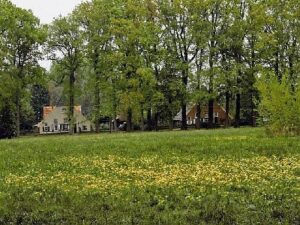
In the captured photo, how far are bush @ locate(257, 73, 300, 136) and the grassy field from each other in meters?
4.92

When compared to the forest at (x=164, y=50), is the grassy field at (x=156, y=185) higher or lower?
lower

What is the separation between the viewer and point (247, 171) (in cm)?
1595

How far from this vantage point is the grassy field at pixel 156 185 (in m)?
Answer: 10.3

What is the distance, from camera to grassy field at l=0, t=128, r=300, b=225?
10.3 meters

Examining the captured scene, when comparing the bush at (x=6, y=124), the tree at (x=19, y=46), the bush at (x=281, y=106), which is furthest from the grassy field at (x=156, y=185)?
the tree at (x=19, y=46)

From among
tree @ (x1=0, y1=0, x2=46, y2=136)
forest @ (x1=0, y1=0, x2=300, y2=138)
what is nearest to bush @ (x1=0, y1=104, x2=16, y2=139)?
forest @ (x1=0, y1=0, x2=300, y2=138)

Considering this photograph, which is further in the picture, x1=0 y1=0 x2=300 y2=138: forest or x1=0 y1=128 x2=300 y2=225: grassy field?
x1=0 y1=0 x2=300 y2=138: forest

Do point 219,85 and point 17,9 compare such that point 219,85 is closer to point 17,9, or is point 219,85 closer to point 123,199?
point 17,9

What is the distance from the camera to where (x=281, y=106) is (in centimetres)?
2792

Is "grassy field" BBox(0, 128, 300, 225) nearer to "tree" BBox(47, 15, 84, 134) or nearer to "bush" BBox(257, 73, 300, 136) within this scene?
"bush" BBox(257, 73, 300, 136)

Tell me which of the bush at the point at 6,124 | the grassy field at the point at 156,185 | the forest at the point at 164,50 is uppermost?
the forest at the point at 164,50

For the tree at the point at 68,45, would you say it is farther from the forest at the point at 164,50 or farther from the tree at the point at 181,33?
the tree at the point at 181,33

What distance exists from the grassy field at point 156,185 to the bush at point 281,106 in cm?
492

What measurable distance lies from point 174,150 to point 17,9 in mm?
45700
